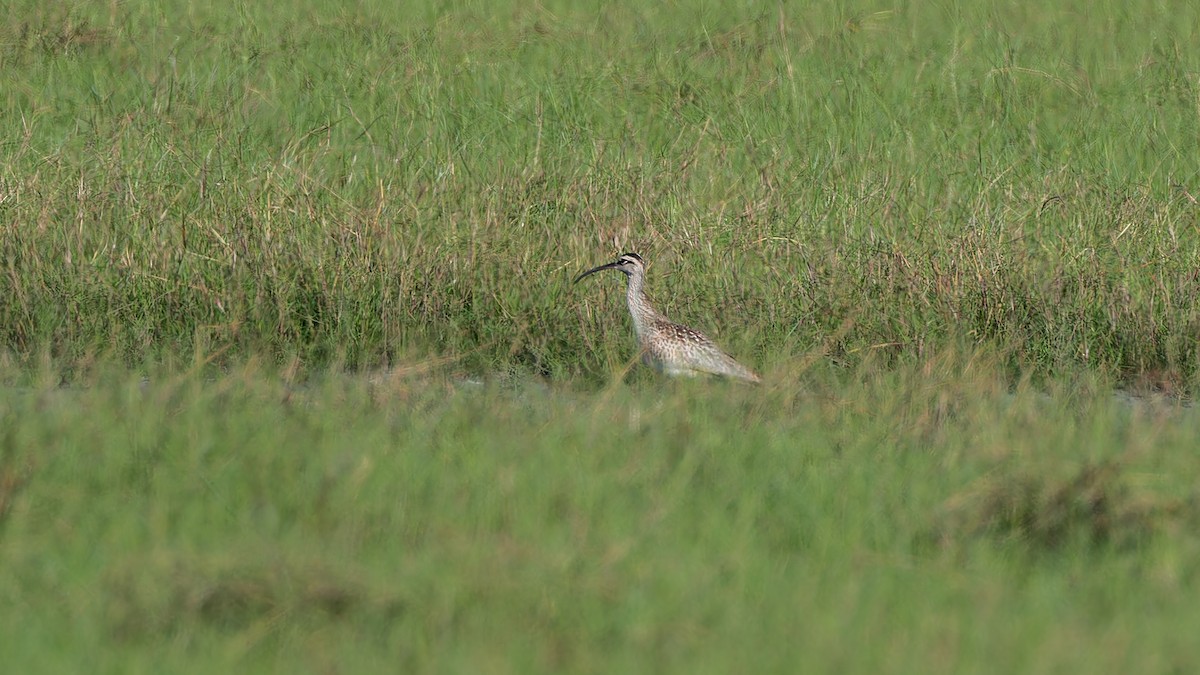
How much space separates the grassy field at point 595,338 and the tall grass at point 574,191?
33mm

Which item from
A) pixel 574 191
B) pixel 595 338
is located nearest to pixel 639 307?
pixel 595 338

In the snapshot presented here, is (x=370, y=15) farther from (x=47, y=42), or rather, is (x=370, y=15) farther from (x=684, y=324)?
(x=684, y=324)

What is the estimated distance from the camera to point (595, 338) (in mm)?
8156

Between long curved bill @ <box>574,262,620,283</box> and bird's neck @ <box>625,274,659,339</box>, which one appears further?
long curved bill @ <box>574,262,620,283</box>

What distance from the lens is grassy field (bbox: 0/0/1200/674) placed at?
4316mm

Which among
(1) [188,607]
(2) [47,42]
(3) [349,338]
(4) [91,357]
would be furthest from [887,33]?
(1) [188,607]

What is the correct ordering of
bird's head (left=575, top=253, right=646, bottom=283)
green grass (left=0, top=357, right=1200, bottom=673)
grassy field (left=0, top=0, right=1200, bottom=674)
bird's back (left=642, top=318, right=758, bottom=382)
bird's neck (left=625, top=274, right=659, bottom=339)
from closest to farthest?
green grass (left=0, top=357, right=1200, bottom=673) < grassy field (left=0, top=0, right=1200, bottom=674) < bird's back (left=642, top=318, right=758, bottom=382) < bird's neck (left=625, top=274, right=659, bottom=339) < bird's head (left=575, top=253, right=646, bottom=283)

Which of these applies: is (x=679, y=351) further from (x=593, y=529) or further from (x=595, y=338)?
(x=593, y=529)

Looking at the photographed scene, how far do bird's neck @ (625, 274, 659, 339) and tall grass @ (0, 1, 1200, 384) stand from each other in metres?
0.21

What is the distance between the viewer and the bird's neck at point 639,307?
25.5ft

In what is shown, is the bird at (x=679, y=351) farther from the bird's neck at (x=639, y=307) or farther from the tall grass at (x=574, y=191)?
the tall grass at (x=574, y=191)

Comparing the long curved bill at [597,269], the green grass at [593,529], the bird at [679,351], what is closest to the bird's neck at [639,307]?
the bird at [679,351]

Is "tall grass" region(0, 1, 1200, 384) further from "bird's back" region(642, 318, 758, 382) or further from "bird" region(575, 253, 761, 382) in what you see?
"bird's back" region(642, 318, 758, 382)

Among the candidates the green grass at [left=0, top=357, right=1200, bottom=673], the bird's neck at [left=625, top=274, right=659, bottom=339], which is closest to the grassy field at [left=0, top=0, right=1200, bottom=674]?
the green grass at [left=0, top=357, right=1200, bottom=673]
